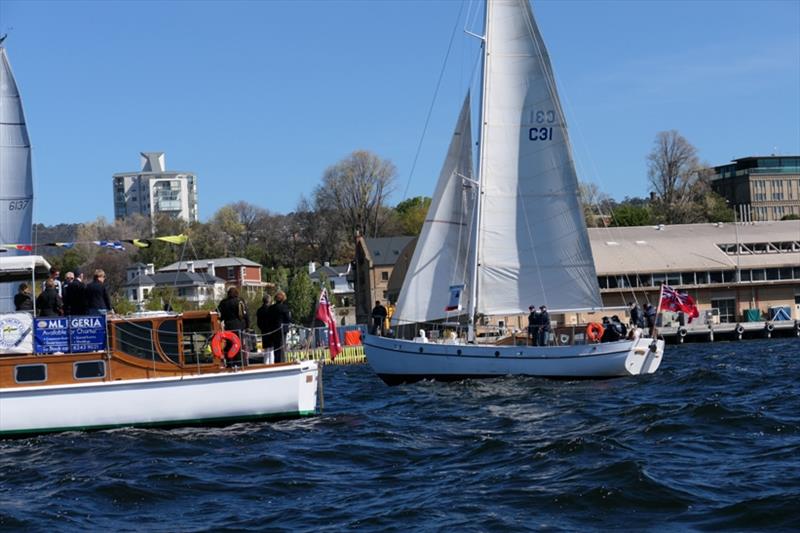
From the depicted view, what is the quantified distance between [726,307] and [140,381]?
210 feet

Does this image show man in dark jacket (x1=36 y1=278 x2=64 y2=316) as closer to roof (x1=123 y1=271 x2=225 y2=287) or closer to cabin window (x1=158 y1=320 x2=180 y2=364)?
cabin window (x1=158 y1=320 x2=180 y2=364)

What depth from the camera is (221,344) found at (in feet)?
76.1

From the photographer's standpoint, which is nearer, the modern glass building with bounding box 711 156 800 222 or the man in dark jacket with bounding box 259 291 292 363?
the man in dark jacket with bounding box 259 291 292 363

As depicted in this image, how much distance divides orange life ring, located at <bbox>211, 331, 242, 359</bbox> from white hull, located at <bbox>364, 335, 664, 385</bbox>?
12.4m

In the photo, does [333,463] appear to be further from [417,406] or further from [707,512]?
[417,406]

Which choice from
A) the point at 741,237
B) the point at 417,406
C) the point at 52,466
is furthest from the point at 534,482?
the point at 741,237

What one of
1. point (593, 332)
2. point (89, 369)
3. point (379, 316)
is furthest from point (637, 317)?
point (89, 369)

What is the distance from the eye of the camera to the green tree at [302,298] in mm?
100375

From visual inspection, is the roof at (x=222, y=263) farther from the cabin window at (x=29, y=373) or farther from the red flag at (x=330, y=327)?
the cabin window at (x=29, y=373)

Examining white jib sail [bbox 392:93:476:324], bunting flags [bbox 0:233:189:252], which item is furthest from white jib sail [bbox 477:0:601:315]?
bunting flags [bbox 0:233:189:252]

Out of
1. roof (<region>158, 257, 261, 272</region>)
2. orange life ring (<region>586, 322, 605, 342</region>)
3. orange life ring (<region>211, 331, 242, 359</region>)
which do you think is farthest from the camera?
roof (<region>158, 257, 261, 272</region>)

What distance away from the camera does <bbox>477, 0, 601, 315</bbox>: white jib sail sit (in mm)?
36688

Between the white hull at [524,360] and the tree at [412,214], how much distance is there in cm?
8934

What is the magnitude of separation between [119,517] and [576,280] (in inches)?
910
